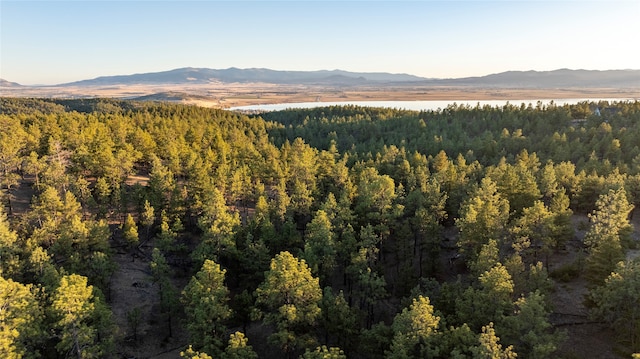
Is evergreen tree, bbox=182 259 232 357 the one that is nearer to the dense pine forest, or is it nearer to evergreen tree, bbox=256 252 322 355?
the dense pine forest

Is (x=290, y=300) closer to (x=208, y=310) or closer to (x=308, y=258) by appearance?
(x=308, y=258)

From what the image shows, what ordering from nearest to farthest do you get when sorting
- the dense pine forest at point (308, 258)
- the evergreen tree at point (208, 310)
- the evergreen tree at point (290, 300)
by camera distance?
1. the dense pine forest at point (308, 258)
2. the evergreen tree at point (290, 300)
3. the evergreen tree at point (208, 310)

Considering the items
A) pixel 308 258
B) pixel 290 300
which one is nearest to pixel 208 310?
pixel 290 300

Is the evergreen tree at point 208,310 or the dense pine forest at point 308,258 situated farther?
the evergreen tree at point 208,310

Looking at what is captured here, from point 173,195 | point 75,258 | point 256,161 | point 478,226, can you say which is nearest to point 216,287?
point 75,258

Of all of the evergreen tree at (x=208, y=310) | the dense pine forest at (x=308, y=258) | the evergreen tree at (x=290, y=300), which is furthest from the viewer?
the evergreen tree at (x=208, y=310)

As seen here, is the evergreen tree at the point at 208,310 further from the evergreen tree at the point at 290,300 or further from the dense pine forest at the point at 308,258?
the evergreen tree at the point at 290,300

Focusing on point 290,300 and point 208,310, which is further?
point 208,310

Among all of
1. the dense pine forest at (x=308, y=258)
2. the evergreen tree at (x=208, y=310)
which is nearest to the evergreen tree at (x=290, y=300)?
the dense pine forest at (x=308, y=258)

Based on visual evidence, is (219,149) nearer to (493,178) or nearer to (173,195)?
(173,195)
